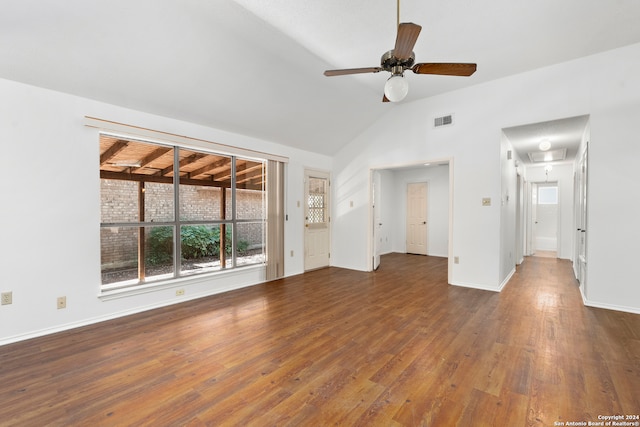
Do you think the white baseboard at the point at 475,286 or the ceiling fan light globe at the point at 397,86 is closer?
the ceiling fan light globe at the point at 397,86

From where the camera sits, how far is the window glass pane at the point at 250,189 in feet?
16.0

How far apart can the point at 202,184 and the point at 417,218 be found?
6.30 metres

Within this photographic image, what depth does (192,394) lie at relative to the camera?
1963 mm

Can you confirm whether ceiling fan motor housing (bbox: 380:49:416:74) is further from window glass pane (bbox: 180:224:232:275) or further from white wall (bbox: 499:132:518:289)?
window glass pane (bbox: 180:224:232:275)

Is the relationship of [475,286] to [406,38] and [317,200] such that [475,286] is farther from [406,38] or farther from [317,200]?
[406,38]

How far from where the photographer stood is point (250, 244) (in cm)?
508

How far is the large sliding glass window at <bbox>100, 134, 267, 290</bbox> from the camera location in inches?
139

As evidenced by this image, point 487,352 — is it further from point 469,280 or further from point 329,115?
→ point 329,115

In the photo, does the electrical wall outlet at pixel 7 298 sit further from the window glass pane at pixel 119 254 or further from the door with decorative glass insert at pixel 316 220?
the door with decorative glass insert at pixel 316 220

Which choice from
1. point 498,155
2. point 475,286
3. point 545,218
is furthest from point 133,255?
point 545,218

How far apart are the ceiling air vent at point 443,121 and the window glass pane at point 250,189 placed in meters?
3.25

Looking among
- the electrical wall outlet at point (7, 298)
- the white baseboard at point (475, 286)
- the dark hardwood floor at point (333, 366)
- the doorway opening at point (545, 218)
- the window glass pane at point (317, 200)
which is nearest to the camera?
the dark hardwood floor at point (333, 366)

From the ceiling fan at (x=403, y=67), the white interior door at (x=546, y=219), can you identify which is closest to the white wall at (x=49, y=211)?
the ceiling fan at (x=403, y=67)

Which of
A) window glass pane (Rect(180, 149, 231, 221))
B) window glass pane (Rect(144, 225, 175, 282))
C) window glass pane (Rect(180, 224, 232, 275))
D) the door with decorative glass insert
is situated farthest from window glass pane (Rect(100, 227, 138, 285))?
the door with decorative glass insert
